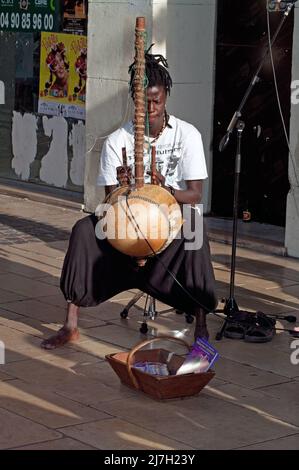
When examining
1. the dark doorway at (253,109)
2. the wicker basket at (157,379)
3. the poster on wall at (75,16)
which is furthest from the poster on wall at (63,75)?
the wicker basket at (157,379)

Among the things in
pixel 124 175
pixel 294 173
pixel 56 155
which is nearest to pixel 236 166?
pixel 124 175

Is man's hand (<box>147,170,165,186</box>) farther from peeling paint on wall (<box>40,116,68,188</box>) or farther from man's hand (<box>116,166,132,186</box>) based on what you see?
peeling paint on wall (<box>40,116,68,188</box>)

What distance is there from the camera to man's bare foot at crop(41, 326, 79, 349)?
6574mm

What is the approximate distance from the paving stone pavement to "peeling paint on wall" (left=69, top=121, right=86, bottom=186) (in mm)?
2945

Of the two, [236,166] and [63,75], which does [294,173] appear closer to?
[236,166]

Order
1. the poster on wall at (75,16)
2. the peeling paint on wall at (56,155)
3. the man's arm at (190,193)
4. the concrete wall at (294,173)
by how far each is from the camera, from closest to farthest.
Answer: the man's arm at (190,193) → the concrete wall at (294,173) → the poster on wall at (75,16) → the peeling paint on wall at (56,155)

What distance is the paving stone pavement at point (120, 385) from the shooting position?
17.0 ft

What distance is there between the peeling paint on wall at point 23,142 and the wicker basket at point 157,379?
6569 mm

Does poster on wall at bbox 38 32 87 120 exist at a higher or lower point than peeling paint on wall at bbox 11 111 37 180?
higher

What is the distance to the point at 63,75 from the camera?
1175 centimetres

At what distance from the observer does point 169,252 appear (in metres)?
6.51

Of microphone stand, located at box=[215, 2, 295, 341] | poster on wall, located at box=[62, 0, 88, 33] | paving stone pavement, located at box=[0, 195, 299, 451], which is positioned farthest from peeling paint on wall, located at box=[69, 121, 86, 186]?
microphone stand, located at box=[215, 2, 295, 341]

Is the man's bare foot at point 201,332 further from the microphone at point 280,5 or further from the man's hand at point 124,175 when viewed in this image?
the microphone at point 280,5

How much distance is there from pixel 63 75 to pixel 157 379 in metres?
6.62
